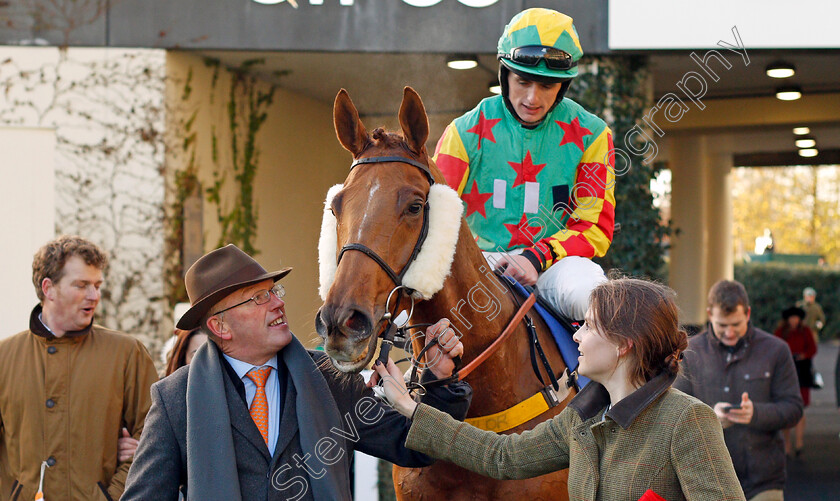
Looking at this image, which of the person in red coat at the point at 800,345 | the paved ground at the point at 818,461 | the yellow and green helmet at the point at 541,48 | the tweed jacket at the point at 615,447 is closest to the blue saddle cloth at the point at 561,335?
the tweed jacket at the point at 615,447

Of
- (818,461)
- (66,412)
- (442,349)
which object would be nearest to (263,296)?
(442,349)

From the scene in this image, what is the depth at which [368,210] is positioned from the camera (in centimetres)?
233

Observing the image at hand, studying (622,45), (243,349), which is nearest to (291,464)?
(243,349)

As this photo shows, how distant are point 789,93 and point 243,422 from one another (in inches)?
341

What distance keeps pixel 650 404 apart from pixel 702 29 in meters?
5.34

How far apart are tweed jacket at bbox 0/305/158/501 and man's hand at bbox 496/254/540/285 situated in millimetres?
1731

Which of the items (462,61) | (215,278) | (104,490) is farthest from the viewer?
(462,61)

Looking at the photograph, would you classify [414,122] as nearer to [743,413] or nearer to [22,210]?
[743,413]

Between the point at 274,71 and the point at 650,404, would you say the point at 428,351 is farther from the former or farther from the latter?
the point at 274,71

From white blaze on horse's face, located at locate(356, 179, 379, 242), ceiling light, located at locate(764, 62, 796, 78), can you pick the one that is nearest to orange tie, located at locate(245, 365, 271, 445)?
white blaze on horse's face, located at locate(356, 179, 379, 242)

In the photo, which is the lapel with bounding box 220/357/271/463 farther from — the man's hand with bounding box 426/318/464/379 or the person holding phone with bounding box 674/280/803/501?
the person holding phone with bounding box 674/280/803/501

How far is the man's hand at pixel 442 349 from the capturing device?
2436 millimetres

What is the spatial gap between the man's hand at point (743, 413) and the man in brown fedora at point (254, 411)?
2109mm

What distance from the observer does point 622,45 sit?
6812mm
